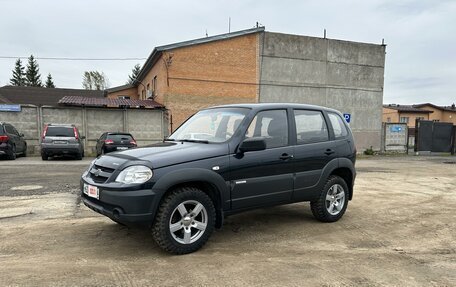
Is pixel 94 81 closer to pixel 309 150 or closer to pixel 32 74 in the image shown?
pixel 32 74

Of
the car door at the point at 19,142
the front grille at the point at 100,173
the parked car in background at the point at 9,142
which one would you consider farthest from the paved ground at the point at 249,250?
the car door at the point at 19,142

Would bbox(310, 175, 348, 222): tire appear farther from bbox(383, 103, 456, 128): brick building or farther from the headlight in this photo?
bbox(383, 103, 456, 128): brick building

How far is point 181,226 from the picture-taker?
172 inches

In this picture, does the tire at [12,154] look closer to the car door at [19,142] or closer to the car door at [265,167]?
the car door at [19,142]

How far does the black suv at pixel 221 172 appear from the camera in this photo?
13.7 ft

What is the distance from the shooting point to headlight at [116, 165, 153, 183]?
4121 millimetres

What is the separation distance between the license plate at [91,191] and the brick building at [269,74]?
16.8 meters

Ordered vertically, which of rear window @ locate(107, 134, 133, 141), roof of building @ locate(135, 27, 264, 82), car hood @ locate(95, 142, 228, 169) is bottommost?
rear window @ locate(107, 134, 133, 141)

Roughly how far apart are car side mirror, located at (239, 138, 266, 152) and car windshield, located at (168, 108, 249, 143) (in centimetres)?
26

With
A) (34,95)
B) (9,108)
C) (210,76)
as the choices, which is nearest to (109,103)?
(9,108)

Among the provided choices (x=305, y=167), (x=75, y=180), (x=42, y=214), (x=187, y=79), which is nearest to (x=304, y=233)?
(x=305, y=167)

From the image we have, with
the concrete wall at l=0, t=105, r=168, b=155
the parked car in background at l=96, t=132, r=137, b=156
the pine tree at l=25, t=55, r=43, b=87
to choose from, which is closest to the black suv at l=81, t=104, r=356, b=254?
the parked car in background at l=96, t=132, r=137, b=156

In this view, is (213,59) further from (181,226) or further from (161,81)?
(181,226)

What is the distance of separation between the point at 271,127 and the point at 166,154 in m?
1.67
